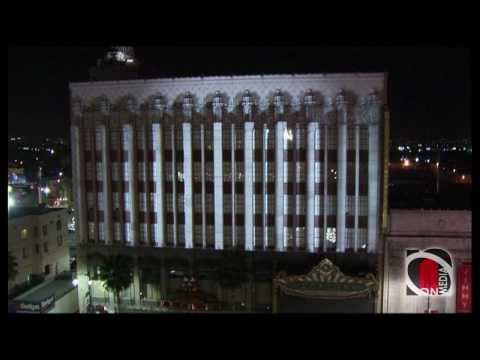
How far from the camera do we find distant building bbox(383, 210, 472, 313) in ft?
54.9

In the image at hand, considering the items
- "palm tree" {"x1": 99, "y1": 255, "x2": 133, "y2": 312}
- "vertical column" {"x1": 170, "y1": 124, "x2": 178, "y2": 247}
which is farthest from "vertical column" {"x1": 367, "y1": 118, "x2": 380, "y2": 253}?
"palm tree" {"x1": 99, "y1": 255, "x2": 133, "y2": 312}

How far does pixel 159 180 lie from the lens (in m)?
20.0

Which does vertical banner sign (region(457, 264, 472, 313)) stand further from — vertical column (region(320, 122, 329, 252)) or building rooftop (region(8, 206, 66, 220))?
building rooftop (region(8, 206, 66, 220))

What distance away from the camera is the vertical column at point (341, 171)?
18312mm

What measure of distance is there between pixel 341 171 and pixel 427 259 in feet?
17.6

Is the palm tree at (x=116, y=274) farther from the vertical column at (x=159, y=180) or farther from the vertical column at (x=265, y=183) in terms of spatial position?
the vertical column at (x=265, y=183)

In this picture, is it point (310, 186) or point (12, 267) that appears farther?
point (310, 186)

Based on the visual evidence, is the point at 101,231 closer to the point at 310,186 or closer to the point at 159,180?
the point at 159,180

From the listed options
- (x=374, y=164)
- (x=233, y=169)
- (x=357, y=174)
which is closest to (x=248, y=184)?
(x=233, y=169)

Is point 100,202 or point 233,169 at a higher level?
point 233,169

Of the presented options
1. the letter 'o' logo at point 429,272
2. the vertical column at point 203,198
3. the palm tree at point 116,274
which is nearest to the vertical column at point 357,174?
the letter 'o' logo at point 429,272

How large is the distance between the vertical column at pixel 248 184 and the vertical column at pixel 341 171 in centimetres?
419

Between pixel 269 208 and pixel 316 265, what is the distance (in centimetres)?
353
